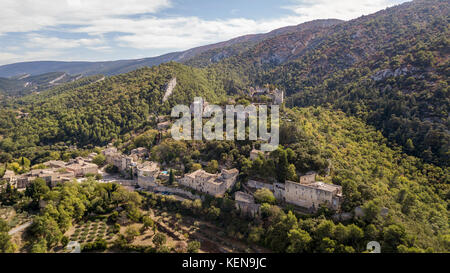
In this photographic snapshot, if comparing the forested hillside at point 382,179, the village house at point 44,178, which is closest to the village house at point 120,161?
the village house at point 44,178

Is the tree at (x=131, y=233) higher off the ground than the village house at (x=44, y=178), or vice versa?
the village house at (x=44, y=178)

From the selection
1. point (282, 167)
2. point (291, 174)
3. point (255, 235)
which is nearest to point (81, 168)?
point (255, 235)

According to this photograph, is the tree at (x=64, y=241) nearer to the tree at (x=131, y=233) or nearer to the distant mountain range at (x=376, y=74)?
the tree at (x=131, y=233)

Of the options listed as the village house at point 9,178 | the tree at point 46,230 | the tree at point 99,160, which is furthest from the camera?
the tree at point 99,160

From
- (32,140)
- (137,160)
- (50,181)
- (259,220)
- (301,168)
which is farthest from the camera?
(32,140)

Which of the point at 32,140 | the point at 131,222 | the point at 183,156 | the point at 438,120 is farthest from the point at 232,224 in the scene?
the point at 32,140

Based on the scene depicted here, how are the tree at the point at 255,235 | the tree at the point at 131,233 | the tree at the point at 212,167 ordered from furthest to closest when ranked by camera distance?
the tree at the point at 212,167, the tree at the point at 131,233, the tree at the point at 255,235

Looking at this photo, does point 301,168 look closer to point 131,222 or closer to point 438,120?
point 131,222

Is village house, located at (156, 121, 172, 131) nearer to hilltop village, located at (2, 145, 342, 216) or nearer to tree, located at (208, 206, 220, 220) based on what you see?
hilltop village, located at (2, 145, 342, 216)

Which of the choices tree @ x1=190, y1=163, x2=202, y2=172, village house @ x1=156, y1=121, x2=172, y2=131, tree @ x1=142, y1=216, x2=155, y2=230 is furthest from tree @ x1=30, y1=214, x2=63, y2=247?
village house @ x1=156, y1=121, x2=172, y2=131
